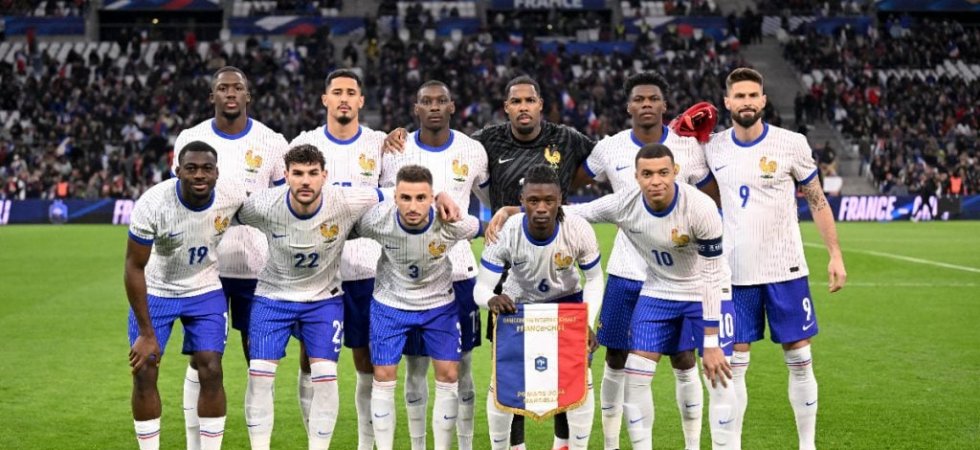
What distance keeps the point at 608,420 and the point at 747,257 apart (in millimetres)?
1331

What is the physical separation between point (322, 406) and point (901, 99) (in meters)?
35.7

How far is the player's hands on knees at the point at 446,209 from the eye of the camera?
6.50m

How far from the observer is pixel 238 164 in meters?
7.16

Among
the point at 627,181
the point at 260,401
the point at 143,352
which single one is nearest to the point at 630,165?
the point at 627,181

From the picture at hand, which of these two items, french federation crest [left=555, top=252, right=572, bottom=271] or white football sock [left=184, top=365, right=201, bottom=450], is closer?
french federation crest [left=555, top=252, right=572, bottom=271]

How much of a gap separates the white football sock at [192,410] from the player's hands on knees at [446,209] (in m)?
1.79

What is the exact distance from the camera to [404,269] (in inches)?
262

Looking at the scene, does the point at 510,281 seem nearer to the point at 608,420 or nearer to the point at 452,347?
the point at 452,347

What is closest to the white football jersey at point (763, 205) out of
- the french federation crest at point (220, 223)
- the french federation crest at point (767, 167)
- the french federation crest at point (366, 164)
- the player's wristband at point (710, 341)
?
the french federation crest at point (767, 167)

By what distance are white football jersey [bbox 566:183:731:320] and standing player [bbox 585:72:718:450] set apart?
0.33 metres

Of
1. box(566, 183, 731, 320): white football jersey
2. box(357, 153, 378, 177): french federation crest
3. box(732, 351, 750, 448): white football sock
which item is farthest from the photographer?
box(357, 153, 378, 177): french federation crest

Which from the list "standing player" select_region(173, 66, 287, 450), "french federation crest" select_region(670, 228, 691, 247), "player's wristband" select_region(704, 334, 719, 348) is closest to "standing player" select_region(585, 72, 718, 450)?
"french federation crest" select_region(670, 228, 691, 247)

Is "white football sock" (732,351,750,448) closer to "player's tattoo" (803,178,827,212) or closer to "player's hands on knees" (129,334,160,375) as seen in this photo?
"player's tattoo" (803,178,827,212)

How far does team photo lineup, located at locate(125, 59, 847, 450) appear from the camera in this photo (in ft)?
20.9
